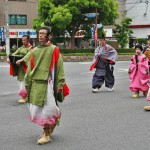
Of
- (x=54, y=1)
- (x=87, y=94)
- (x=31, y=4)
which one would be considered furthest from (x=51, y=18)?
(x=87, y=94)

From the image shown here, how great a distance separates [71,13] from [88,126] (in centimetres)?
2937

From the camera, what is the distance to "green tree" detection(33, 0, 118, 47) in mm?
35688

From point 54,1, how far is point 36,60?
31.9 metres

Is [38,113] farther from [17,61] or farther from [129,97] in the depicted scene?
[129,97]

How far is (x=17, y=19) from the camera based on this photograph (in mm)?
51625

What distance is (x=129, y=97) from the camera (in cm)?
1164

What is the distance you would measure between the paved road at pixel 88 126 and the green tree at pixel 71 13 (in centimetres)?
2451

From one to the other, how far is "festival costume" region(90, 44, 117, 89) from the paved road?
1.49 meters

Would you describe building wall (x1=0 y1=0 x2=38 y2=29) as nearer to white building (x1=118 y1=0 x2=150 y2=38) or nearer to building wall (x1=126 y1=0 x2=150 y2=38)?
white building (x1=118 y1=0 x2=150 y2=38)

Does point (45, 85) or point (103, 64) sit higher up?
point (45, 85)

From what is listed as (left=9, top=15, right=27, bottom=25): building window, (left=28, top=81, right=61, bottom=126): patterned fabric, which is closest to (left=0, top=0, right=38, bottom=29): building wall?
(left=9, top=15, right=27, bottom=25): building window

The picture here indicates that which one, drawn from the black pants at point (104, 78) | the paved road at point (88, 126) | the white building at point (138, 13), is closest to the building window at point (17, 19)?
the white building at point (138, 13)

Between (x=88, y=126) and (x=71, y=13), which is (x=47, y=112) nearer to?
(x=88, y=126)

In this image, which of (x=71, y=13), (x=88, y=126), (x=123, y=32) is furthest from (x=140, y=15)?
(x=88, y=126)
